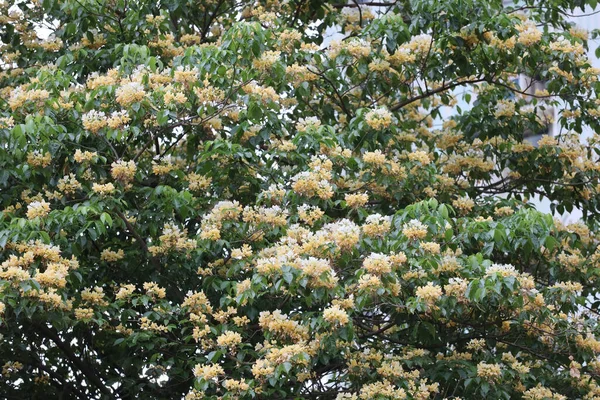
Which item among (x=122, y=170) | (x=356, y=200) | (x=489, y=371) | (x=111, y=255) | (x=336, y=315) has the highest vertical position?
(x=122, y=170)

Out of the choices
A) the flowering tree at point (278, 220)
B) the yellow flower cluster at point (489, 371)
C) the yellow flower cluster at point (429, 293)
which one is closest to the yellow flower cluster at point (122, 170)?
the flowering tree at point (278, 220)

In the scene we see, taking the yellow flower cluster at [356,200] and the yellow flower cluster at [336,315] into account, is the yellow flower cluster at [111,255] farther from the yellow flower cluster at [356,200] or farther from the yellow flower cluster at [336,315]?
the yellow flower cluster at [336,315]

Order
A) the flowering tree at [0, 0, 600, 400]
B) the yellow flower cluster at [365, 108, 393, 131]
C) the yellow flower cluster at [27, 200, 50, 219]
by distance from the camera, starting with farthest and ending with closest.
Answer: the yellow flower cluster at [365, 108, 393, 131] → the yellow flower cluster at [27, 200, 50, 219] → the flowering tree at [0, 0, 600, 400]

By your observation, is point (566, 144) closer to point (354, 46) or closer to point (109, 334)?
point (354, 46)

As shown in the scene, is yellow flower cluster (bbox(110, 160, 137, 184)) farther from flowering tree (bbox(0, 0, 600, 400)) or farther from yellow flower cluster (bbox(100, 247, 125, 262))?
yellow flower cluster (bbox(100, 247, 125, 262))

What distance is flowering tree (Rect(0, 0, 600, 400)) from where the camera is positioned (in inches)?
215

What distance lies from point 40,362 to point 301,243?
2.28 meters

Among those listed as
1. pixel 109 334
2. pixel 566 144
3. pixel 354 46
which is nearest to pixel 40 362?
pixel 109 334

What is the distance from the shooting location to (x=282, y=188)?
643cm

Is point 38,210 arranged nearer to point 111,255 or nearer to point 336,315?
point 111,255

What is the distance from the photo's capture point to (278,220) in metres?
5.96

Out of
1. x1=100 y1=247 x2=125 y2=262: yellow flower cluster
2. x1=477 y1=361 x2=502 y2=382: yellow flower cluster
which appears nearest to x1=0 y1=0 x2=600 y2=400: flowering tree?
x1=477 y1=361 x2=502 y2=382: yellow flower cluster

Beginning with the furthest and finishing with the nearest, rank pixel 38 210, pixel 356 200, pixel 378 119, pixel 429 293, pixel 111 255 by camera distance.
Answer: pixel 378 119, pixel 111 255, pixel 356 200, pixel 38 210, pixel 429 293

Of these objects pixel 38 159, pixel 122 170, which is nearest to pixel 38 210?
pixel 38 159
